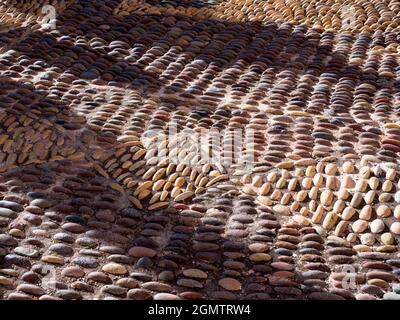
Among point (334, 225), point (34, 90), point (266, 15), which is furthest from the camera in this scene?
point (266, 15)

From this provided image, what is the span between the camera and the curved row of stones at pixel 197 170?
2.29m

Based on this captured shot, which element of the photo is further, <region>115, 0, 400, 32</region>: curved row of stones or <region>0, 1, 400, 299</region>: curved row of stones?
<region>115, 0, 400, 32</region>: curved row of stones

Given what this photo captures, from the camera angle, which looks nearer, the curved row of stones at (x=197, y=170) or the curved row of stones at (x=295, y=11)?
the curved row of stones at (x=197, y=170)

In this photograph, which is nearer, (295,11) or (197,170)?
(197,170)

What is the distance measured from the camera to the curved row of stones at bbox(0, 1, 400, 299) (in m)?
2.29

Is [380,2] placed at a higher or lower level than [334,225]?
higher

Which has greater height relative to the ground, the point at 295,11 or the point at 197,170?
the point at 295,11

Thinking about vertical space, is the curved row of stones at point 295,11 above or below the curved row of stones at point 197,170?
above

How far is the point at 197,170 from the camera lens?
9.20 feet

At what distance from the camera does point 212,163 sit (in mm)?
2842

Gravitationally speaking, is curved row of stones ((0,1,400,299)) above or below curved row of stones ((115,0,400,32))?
below

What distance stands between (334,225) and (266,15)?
2245mm
